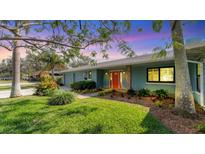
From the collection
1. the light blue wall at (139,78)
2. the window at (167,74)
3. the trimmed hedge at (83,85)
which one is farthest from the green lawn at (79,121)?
the trimmed hedge at (83,85)

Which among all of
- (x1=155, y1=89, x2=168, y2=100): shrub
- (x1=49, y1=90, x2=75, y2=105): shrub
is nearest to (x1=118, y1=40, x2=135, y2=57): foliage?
(x1=49, y1=90, x2=75, y2=105): shrub

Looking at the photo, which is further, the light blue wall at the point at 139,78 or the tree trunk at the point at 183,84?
the light blue wall at the point at 139,78

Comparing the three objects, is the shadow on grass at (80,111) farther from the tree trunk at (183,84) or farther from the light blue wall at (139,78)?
the light blue wall at (139,78)

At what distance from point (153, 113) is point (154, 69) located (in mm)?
3742

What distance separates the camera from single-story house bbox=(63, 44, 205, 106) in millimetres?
5243

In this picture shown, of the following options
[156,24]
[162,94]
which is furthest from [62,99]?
[162,94]

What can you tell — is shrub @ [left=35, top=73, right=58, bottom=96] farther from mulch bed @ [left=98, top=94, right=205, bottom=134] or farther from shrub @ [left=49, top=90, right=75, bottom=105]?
mulch bed @ [left=98, top=94, right=205, bottom=134]

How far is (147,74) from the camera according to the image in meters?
7.99

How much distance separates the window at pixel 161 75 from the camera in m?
6.91

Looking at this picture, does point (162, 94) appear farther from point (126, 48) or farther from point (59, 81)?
point (59, 81)

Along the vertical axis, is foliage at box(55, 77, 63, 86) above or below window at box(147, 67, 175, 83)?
below

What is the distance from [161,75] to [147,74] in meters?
0.83
